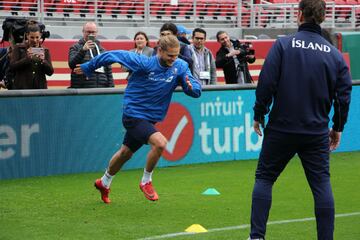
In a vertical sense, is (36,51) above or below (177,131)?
above

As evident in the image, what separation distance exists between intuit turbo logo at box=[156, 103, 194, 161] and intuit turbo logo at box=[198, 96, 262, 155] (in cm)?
23

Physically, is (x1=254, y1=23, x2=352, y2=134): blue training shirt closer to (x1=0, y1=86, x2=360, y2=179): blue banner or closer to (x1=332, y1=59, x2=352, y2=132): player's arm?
(x1=332, y1=59, x2=352, y2=132): player's arm

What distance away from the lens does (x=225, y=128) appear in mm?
13711

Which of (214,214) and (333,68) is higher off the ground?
(333,68)

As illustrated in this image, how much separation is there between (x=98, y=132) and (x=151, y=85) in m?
3.10

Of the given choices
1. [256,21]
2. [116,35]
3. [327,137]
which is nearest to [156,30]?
[116,35]

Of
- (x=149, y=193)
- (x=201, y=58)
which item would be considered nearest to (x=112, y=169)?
(x=149, y=193)

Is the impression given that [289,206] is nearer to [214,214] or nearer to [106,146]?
[214,214]

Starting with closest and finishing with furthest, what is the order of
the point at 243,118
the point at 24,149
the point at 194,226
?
the point at 194,226
the point at 24,149
the point at 243,118

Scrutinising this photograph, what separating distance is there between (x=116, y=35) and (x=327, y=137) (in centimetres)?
1652

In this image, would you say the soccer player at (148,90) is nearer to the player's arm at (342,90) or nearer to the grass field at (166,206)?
the grass field at (166,206)

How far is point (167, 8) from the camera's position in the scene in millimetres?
26328

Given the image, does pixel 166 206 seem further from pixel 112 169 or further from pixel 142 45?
pixel 142 45

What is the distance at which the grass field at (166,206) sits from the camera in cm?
812
